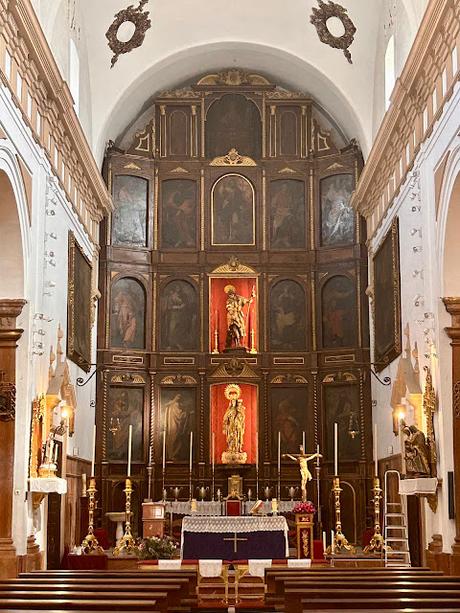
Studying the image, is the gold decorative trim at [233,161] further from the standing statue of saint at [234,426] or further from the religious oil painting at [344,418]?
the religious oil painting at [344,418]

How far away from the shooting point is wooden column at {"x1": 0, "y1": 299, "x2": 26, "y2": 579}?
15.2m

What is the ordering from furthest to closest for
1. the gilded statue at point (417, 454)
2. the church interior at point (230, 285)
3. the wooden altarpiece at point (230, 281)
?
1. the wooden altarpiece at point (230, 281)
2. the church interior at point (230, 285)
3. the gilded statue at point (417, 454)

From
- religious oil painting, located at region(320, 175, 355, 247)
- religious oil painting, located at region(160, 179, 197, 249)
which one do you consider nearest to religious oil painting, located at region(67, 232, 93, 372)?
religious oil painting, located at region(160, 179, 197, 249)

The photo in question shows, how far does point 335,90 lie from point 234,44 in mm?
2987

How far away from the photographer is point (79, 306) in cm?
2206

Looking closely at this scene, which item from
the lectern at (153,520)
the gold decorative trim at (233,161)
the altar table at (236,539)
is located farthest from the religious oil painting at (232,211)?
the altar table at (236,539)

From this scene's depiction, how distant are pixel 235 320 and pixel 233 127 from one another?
5357mm

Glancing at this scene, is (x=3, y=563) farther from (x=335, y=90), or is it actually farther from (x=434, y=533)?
(x=335, y=90)

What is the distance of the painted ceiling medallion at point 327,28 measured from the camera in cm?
2317

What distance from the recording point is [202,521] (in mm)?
18109

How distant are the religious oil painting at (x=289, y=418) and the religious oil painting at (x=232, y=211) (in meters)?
4.07

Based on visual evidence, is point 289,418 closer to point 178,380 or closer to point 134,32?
point 178,380

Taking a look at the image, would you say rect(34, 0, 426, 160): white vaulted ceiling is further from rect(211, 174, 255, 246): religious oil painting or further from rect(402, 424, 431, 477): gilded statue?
rect(402, 424, 431, 477): gilded statue

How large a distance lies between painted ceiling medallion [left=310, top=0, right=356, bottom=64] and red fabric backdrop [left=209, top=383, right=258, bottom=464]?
873cm
